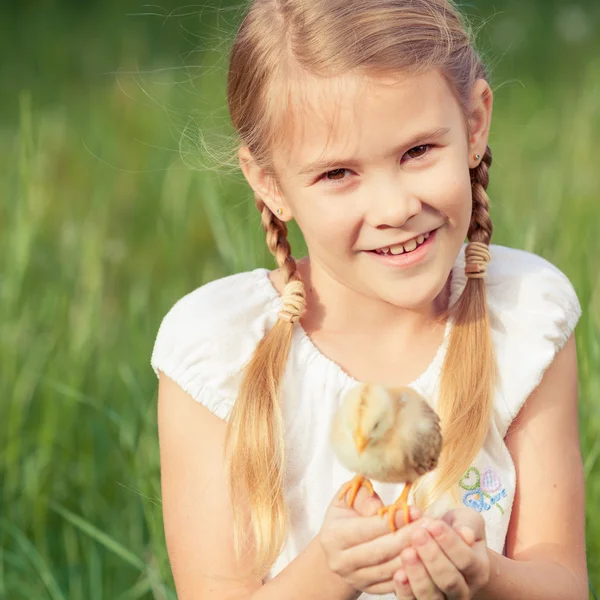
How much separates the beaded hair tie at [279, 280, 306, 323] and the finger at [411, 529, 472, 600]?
0.58 meters

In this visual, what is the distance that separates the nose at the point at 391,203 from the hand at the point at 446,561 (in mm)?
435

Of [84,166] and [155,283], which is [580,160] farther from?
[84,166]

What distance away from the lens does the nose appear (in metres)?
1.74

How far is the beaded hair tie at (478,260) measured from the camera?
197 cm

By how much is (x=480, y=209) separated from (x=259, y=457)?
559 millimetres

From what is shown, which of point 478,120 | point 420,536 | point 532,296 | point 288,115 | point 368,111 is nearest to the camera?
point 420,536

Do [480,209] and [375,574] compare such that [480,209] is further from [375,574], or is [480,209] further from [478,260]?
[375,574]

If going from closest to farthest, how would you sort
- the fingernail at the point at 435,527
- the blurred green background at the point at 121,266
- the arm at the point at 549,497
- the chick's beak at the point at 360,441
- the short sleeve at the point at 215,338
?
the chick's beak at the point at 360,441 < the fingernail at the point at 435,527 < the arm at the point at 549,497 < the short sleeve at the point at 215,338 < the blurred green background at the point at 121,266

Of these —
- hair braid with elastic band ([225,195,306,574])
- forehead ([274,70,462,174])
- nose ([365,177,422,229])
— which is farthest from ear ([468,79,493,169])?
hair braid with elastic band ([225,195,306,574])

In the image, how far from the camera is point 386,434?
1397mm

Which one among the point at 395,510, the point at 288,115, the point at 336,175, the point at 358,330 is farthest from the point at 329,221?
the point at 395,510

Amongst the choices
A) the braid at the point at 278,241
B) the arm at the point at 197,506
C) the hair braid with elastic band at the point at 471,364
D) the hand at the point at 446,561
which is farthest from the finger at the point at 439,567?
the braid at the point at 278,241

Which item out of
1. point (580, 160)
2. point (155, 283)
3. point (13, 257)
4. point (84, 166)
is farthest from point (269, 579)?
point (84, 166)

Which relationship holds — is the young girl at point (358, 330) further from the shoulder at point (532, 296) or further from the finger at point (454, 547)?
the finger at point (454, 547)
